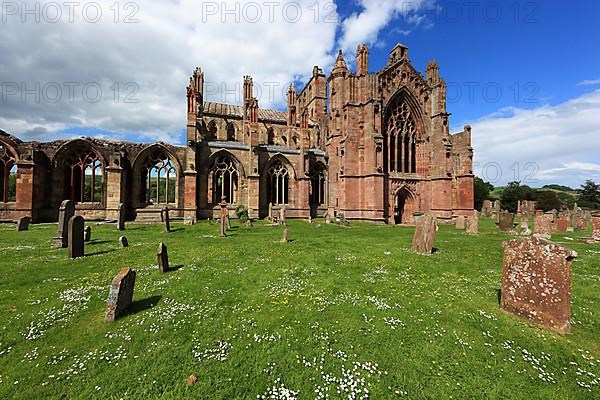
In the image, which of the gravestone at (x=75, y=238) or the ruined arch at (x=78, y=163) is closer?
the gravestone at (x=75, y=238)

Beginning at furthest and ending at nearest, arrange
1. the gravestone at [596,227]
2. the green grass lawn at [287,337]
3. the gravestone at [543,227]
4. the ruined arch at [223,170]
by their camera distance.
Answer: the ruined arch at [223,170], the gravestone at [543,227], the gravestone at [596,227], the green grass lawn at [287,337]

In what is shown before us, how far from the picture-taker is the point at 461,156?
2986cm

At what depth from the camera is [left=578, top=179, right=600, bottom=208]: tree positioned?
189ft

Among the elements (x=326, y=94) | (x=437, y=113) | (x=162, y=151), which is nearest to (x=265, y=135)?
(x=326, y=94)

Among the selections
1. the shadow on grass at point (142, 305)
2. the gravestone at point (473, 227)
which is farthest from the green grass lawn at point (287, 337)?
the gravestone at point (473, 227)

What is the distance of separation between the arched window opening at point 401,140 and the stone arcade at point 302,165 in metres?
0.12

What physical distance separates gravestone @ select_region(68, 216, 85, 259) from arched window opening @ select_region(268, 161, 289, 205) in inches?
755

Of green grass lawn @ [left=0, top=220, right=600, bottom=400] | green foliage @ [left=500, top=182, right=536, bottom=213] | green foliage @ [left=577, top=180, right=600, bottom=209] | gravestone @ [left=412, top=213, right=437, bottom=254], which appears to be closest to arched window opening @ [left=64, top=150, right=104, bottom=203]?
green grass lawn @ [left=0, top=220, right=600, bottom=400]

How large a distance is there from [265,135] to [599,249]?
3458 centimetres

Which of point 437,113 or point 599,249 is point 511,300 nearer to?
point 599,249

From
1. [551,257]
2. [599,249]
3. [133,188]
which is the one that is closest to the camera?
[551,257]

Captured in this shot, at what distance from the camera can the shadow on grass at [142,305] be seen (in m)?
5.48

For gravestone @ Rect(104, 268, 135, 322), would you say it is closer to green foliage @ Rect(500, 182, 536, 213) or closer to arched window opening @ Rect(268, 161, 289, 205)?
arched window opening @ Rect(268, 161, 289, 205)

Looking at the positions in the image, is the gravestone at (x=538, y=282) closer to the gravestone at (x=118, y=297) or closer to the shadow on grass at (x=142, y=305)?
the shadow on grass at (x=142, y=305)
